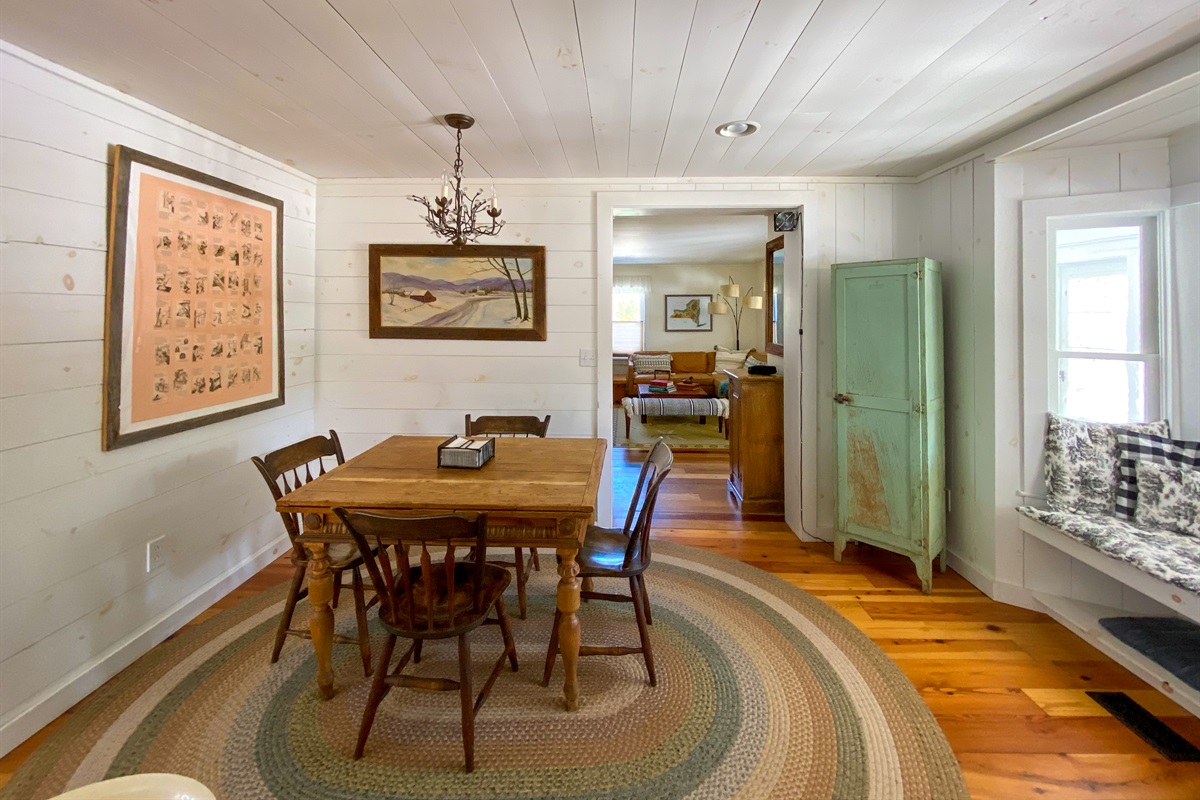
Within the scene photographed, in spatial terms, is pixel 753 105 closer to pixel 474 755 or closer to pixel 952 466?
pixel 952 466

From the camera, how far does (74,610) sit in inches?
74.7

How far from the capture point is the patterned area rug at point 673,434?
5832mm

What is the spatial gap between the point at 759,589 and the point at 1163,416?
A: 195cm

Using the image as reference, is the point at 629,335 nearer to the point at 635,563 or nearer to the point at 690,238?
the point at 690,238

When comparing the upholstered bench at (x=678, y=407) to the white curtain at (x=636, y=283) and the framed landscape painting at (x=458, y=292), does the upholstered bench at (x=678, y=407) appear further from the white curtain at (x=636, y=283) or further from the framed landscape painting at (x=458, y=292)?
the white curtain at (x=636, y=283)

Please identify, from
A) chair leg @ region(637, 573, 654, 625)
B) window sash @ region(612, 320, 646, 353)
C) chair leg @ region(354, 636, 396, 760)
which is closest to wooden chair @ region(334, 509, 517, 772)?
chair leg @ region(354, 636, 396, 760)

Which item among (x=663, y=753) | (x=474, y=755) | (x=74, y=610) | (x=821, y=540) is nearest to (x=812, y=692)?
(x=663, y=753)

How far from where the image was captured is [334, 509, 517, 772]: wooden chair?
1.46 m

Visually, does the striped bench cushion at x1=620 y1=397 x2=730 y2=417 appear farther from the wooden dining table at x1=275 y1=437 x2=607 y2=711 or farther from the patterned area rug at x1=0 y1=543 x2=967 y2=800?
the wooden dining table at x1=275 y1=437 x2=607 y2=711

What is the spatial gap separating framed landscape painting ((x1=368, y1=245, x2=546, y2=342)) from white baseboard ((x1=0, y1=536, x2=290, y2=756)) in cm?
161

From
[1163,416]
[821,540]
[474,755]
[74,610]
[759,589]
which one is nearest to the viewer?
[474,755]

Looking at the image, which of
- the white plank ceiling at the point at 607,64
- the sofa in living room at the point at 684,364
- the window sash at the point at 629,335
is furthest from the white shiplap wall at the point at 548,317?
the window sash at the point at 629,335

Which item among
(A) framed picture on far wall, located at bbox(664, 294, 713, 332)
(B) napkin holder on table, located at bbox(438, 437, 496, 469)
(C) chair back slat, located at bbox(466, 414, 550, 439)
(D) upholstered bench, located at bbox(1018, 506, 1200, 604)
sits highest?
(A) framed picture on far wall, located at bbox(664, 294, 713, 332)

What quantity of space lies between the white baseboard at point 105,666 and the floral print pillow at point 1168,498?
417 cm
